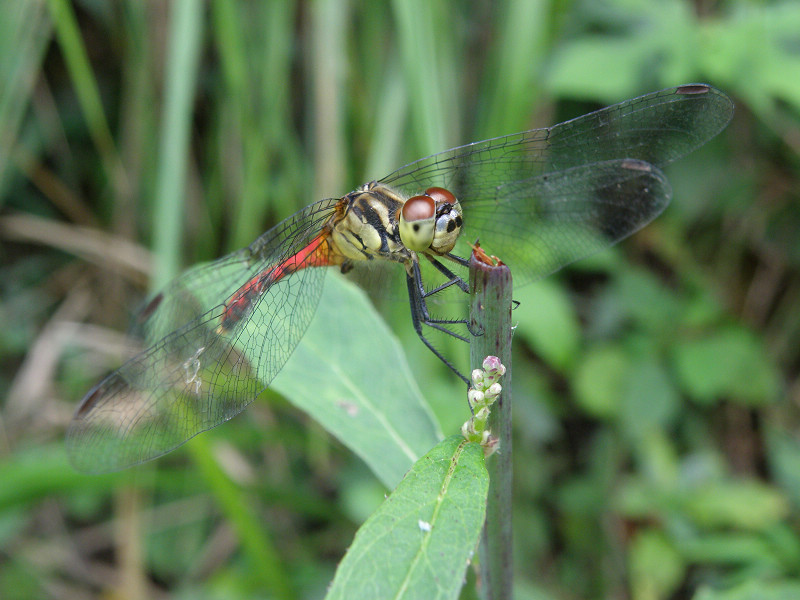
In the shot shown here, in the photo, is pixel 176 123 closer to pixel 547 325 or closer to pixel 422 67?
pixel 422 67

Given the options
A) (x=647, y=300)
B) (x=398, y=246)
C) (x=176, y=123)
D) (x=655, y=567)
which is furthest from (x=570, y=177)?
(x=176, y=123)

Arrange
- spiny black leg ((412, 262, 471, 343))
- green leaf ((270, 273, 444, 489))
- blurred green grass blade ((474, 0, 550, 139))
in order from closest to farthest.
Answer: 1. green leaf ((270, 273, 444, 489))
2. spiny black leg ((412, 262, 471, 343))
3. blurred green grass blade ((474, 0, 550, 139))

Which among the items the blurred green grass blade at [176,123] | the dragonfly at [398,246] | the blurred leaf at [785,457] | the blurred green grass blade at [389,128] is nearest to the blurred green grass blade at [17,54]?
the blurred green grass blade at [176,123]

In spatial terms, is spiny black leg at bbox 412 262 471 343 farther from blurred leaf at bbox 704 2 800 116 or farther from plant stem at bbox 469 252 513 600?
A: blurred leaf at bbox 704 2 800 116

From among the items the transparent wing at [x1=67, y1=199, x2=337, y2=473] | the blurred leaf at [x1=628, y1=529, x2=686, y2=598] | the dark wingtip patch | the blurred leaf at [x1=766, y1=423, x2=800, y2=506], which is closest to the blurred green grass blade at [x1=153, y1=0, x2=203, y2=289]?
the transparent wing at [x1=67, y1=199, x2=337, y2=473]

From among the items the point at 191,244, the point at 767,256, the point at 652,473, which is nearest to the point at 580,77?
the point at 767,256

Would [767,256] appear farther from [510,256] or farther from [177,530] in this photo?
[177,530]
